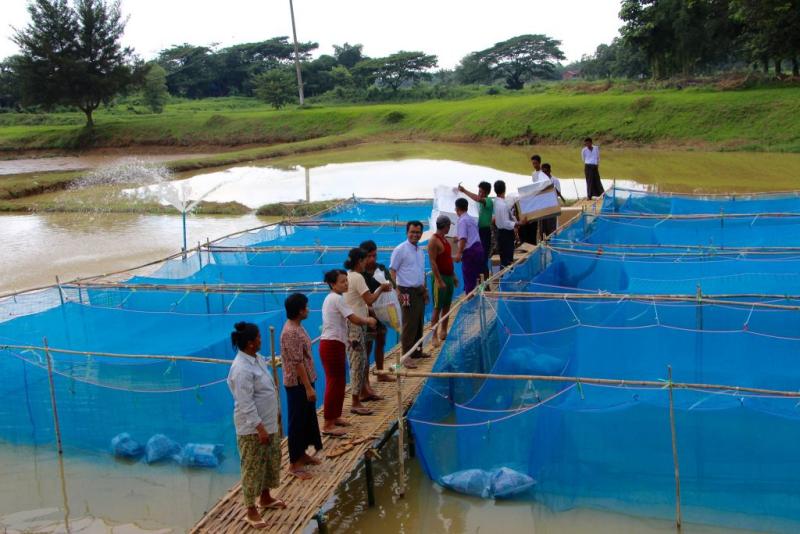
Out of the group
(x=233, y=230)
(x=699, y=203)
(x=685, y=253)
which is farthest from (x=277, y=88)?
(x=685, y=253)

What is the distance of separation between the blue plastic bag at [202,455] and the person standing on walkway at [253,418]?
3.68 feet

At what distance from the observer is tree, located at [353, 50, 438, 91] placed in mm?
55881

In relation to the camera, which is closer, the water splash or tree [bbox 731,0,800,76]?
tree [bbox 731,0,800,76]

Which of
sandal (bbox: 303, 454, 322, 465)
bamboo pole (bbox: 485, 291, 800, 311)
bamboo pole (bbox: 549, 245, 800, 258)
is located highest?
bamboo pole (bbox: 549, 245, 800, 258)

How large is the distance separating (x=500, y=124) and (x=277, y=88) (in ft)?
62.0

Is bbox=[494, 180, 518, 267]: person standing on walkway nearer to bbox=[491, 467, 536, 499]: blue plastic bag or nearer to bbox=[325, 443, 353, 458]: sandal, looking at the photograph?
bbox=[325, 443, 353, 458]: sandal

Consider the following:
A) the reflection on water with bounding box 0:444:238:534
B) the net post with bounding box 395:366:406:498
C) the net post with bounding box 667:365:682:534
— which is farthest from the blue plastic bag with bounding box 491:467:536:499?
the reflection on water with bounding box 0:444:238:534

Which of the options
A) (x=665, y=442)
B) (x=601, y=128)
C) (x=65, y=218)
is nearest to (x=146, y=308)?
(x=665, y=442)

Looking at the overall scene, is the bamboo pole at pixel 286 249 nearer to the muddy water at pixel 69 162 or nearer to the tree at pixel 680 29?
the muddy water at pixel 69 162

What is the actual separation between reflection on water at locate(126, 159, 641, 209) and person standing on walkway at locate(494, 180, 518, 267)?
34.4 ft

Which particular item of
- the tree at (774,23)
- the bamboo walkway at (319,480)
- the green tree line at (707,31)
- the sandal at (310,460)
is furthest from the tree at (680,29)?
the sandal at (310,460)

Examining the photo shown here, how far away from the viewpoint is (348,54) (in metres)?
70.8

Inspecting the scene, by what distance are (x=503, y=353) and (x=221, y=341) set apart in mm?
2652

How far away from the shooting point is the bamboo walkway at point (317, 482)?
512 cm
